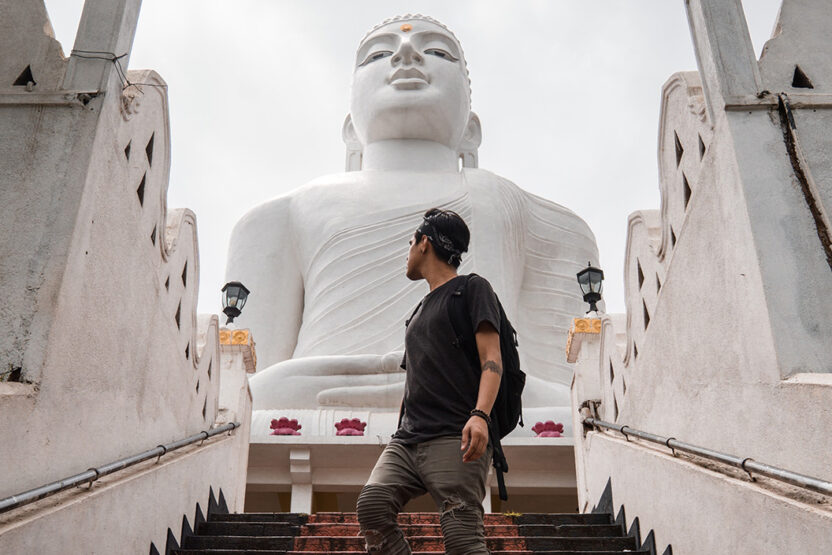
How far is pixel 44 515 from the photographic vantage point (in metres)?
3.29

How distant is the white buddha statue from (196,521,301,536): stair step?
548 cm

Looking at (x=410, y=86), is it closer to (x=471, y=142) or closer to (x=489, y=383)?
(x=471, y=142)

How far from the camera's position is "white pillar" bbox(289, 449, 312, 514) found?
796cm

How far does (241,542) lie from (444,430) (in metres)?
2.31

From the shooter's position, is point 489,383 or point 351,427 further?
point 351,427


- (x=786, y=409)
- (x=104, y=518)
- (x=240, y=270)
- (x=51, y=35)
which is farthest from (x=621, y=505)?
(x=240, y=270)

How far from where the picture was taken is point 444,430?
3055 millimetres

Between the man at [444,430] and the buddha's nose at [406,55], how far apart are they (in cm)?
1088

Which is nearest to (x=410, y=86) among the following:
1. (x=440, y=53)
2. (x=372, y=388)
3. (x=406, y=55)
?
(x=406, y=55)

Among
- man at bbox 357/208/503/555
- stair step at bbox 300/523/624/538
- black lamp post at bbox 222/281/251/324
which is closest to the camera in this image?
man at bbox 357/208/503/555

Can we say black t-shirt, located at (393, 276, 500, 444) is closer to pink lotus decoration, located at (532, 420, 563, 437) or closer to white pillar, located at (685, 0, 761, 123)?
white pillar, located at (685, 0, 761, 123)

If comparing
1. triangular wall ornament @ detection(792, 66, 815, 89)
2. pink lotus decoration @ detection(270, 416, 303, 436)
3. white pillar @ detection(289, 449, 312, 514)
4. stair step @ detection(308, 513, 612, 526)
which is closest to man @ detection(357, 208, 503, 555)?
triangular wall ornament @ detection(792, 66, 815, 89)

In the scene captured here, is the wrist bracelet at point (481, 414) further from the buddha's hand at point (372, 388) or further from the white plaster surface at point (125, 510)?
the buddha's hand at point (372, 388)

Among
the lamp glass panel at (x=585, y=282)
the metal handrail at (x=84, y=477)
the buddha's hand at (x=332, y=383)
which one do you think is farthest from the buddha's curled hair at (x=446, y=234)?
the buddha's hand at (x=332, y=383)
